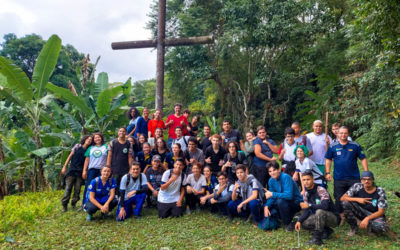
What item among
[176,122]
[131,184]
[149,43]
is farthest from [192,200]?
[149,43]

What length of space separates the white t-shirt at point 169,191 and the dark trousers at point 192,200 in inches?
9.0

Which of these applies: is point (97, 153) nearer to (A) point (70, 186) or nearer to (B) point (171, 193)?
(A) point (70, 186)

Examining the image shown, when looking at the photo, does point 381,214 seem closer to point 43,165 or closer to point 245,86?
point 43,165

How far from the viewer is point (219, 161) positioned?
5.61m

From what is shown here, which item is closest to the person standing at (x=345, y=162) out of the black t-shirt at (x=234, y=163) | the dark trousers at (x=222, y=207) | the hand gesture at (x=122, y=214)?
the black t-shirt at (x=234, y=163)

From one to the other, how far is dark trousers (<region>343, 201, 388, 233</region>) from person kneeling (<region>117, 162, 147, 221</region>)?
3415mm

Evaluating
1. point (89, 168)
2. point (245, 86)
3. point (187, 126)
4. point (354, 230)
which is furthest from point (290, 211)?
point (245, 86)

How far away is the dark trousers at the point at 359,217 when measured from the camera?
12.8 feet

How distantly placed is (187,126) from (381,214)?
406 centimetres

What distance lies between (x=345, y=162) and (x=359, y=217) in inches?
31.4

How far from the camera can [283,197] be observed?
170 inches

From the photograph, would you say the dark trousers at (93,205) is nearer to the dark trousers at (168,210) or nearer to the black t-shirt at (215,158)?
the dark trousers at (168,210)

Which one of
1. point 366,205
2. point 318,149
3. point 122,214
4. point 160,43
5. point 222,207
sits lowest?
point 122,214

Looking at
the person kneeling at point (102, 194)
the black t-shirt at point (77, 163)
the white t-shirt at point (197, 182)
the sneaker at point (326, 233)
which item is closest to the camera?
the sneaker at point (326, 233)
